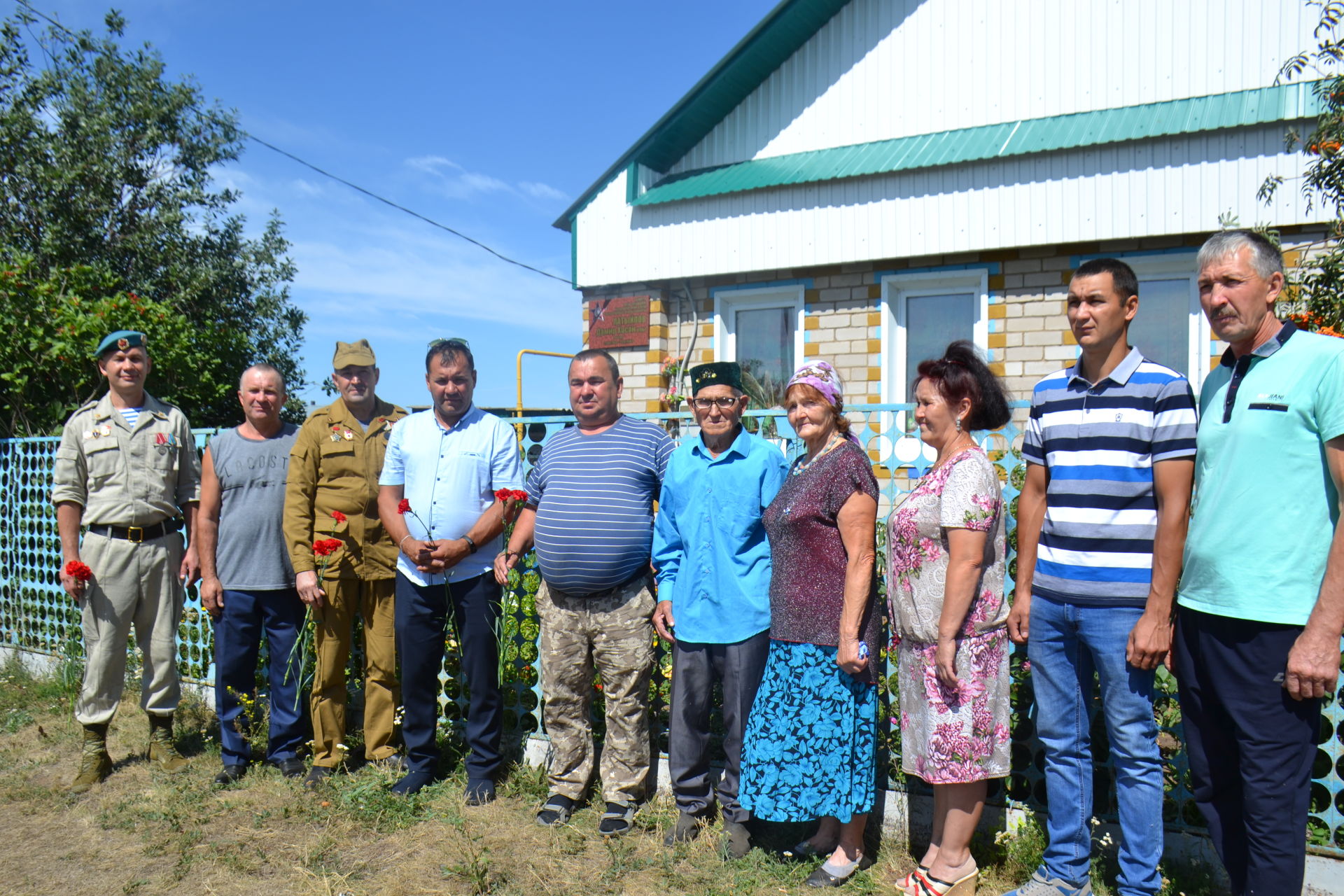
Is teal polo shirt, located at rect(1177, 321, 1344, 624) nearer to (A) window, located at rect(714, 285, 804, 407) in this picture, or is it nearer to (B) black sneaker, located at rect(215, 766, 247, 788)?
(B) black sneaker, located at rect(215, 766, 247, 788)

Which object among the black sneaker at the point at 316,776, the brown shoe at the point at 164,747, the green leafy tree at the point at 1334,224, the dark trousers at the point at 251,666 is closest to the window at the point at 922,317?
the green leafy tree at the point at 1334,224

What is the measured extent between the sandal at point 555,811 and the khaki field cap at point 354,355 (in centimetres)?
221

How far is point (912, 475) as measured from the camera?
6.50m

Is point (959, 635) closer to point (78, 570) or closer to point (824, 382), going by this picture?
point (824, 382)

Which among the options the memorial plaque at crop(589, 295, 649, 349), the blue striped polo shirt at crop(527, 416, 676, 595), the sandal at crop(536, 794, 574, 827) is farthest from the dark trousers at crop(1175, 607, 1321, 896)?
the memorial plaque at crop(589, 295, 649, 349)

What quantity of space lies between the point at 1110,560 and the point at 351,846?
316cm

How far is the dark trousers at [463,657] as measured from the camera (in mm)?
4016

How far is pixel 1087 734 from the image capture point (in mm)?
2881

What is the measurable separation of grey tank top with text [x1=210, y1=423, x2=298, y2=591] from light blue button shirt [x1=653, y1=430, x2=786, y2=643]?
212 centimetres

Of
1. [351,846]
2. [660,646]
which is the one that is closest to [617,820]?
[660,646]

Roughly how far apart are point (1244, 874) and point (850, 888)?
4.11 ft

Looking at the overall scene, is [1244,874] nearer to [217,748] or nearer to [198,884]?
[198,884]

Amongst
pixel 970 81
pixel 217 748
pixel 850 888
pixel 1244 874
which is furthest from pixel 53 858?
pixel 970 81

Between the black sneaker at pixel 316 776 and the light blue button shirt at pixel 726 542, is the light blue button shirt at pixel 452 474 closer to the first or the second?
the light blue button shirt at pixel 726 542
